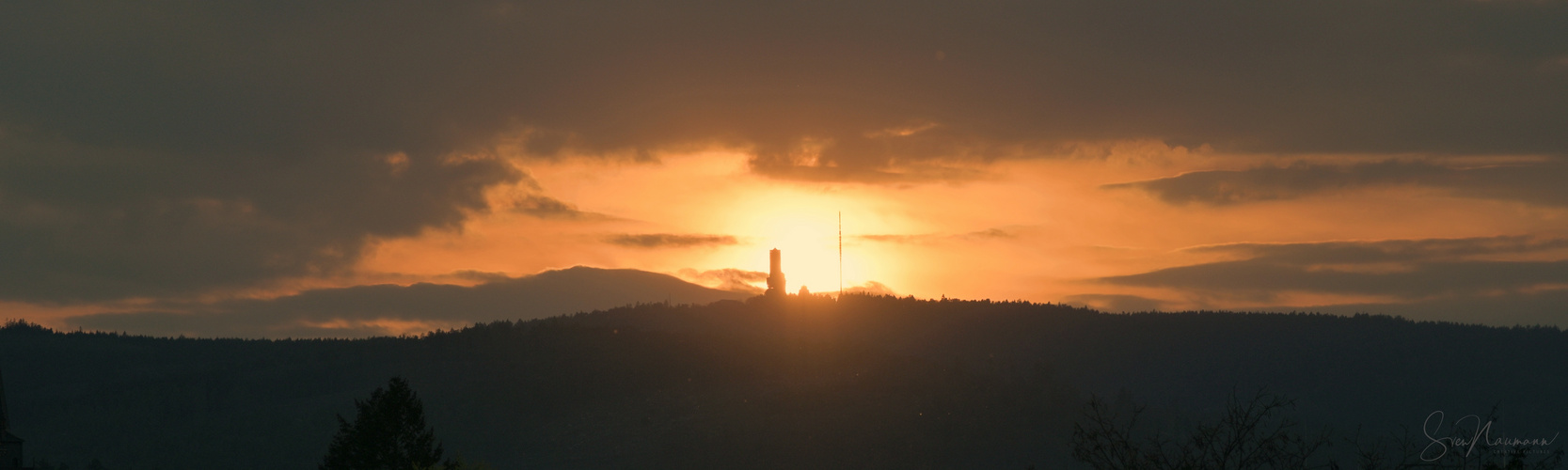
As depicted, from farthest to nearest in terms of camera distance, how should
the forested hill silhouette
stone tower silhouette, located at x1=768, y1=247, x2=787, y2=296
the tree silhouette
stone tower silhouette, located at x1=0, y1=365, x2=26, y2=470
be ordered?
1. stone tower silhouette, located at x1=768, y1=247, x2=787, y2=296
2. the forested hill silhouette
3. the tree silhouette
4. stone tower silhouette, located at x1=0, y1=365, x2=26, y2=470

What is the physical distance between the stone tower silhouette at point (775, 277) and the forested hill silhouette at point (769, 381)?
128cm

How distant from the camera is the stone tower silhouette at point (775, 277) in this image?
10712 cm

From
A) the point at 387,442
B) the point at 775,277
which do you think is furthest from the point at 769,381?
the point at 387,442

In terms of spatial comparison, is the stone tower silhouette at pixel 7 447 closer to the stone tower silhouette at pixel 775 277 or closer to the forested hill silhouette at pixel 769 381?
the forested hill silhouette at pixel 769 381

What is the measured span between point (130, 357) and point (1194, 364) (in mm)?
115229

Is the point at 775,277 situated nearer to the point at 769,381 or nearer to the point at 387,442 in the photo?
the point at 769,381

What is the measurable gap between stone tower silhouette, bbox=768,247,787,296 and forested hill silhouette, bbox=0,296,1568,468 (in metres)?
1.28

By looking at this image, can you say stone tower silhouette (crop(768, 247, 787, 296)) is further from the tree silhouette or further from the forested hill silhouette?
the tree silhouette

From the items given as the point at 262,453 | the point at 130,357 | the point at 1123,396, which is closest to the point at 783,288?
the point at 1123,396

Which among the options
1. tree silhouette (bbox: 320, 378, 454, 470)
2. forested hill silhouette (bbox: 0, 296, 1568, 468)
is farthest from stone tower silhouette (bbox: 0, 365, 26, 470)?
forested hill silhouette (bbox: 0, 296, 1568, 468)

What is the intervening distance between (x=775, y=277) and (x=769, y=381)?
18.9 metres

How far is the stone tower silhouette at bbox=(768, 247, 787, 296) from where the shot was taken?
351 feet

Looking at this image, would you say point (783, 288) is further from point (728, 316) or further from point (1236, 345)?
point (1236, 345)

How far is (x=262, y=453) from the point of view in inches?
3282
